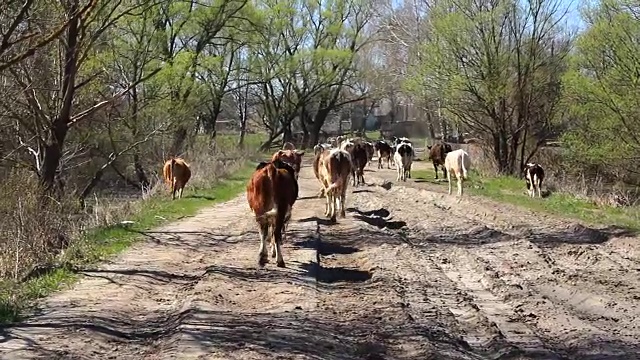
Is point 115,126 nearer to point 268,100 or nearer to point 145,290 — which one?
point 145,290

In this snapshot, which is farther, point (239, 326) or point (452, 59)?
point (452, 59)

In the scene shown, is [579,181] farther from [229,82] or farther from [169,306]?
[229,82]

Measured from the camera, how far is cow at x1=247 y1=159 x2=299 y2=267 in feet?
41.3

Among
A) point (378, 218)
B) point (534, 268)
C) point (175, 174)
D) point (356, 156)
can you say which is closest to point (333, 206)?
point (378, 218)

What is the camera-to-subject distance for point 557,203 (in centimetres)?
2352

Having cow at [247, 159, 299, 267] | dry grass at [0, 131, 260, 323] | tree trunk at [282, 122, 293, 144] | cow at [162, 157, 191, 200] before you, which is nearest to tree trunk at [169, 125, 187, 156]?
cow at [162, 157, 191, 200]

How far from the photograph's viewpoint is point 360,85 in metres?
72.4

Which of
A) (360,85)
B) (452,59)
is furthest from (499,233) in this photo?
(360,85)

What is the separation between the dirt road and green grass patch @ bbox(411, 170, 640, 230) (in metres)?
1.68

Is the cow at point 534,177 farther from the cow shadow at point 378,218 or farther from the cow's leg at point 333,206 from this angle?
the cow's leg at point 333,206

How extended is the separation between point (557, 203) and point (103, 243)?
1369cm

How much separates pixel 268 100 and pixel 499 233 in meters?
48.7

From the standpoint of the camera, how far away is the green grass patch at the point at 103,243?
391 inches

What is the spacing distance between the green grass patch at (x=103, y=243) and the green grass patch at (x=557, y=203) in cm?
884
